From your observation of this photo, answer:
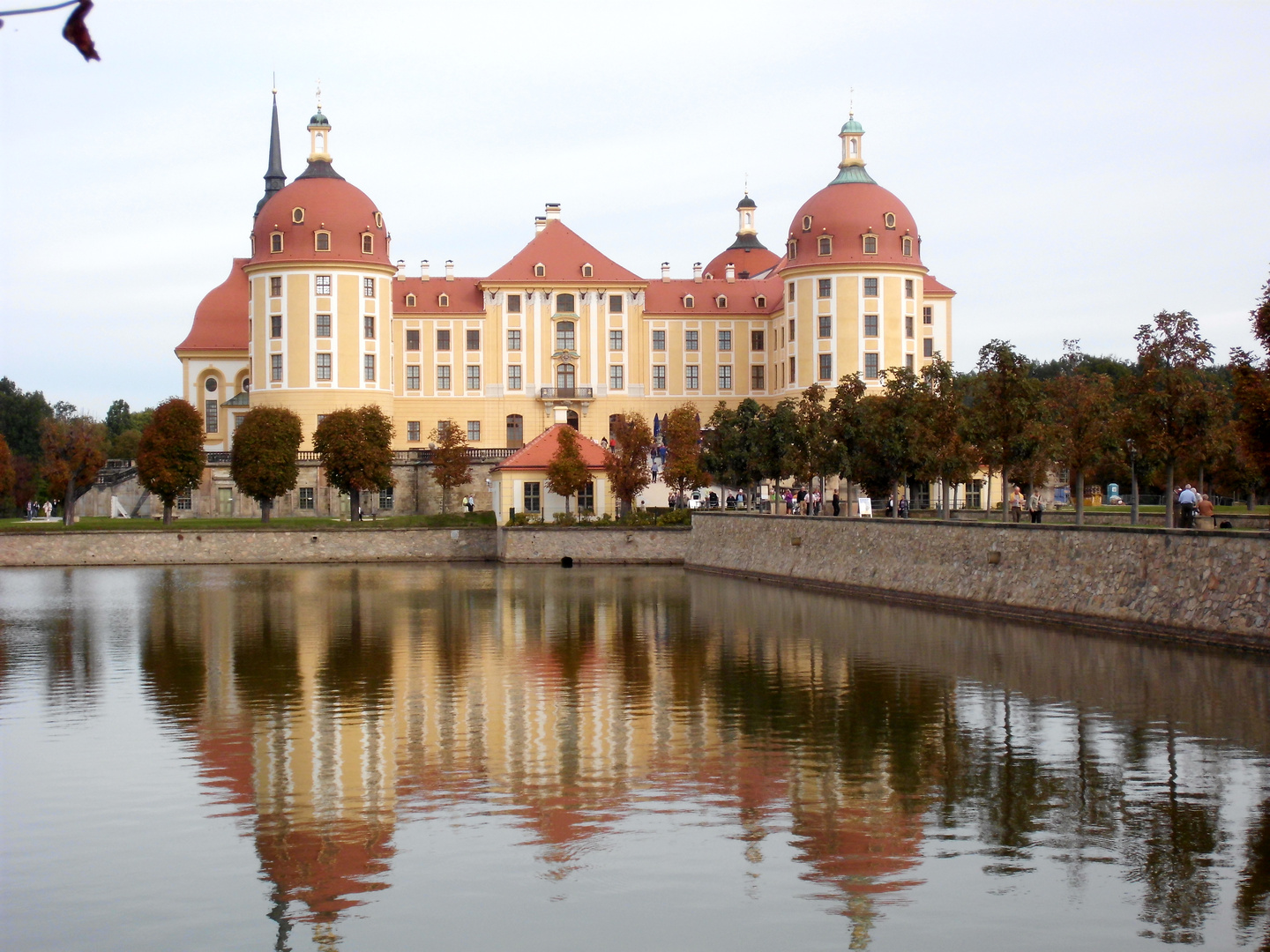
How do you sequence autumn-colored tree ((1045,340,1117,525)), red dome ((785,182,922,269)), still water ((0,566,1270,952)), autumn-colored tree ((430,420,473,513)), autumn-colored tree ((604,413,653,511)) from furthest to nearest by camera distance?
red dome ((785,182,922,269)) < autumn-colored tree ((430,420,473,513)) < autumn-colored tree ((604,413,653,511)) < autumn-colored tree ((1045,340,1117,525)) < still water ((0,566,1270,952))

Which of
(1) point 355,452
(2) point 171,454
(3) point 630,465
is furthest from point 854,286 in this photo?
(2) point 171,454

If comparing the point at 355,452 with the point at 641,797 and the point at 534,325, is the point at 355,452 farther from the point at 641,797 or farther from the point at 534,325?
the point at 641,797

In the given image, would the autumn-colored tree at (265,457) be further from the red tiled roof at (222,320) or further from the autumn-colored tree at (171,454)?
the red tiled roof at (222,320)

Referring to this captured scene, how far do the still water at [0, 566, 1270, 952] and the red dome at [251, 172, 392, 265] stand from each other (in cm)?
5171

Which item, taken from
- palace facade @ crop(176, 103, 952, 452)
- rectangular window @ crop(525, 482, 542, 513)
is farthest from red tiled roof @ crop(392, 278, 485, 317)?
rectangular window @ crop(525, 482, 542, 513)

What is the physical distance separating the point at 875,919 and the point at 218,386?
8007 centimetres

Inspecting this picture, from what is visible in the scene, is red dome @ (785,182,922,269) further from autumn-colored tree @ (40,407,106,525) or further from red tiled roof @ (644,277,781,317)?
autumn-colored tree @ (40,407,106,525)

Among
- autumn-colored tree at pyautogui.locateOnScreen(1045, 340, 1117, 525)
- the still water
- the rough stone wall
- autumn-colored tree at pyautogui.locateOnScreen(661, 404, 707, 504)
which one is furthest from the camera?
autumn-colored tree at pyautogui.locateOnScreen(661, 404, 707, 504)

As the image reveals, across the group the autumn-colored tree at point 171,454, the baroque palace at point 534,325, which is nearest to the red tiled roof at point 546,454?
the baroque palace at point 534,325

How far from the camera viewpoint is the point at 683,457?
62.9m

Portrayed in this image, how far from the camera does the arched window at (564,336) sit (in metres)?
81.9

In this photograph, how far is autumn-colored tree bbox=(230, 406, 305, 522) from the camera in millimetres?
66562

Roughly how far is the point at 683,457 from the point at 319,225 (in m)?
25.8

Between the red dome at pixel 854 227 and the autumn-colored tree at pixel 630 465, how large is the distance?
1894 cm
